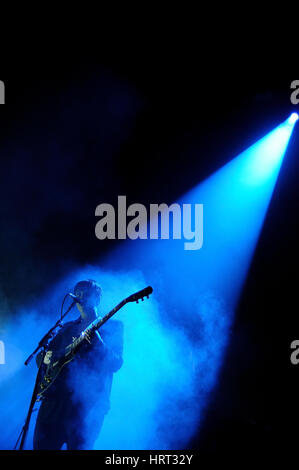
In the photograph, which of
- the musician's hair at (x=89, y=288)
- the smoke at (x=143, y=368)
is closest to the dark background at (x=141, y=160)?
the smoke at (x=143, y=368)

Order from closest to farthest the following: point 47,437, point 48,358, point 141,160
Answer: point 47,437, point 48,358, point 141,160

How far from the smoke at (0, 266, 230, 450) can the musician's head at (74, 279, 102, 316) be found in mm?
977

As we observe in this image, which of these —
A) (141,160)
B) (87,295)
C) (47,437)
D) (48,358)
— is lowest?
(47,437)

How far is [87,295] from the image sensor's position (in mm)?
3568

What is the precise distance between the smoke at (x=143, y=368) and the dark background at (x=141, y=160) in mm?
272

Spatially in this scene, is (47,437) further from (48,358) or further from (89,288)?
(89,288)

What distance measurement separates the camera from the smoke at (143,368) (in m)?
4.08

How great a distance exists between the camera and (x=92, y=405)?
10.7 ft

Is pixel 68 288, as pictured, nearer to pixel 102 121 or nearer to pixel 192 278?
pixel 192 278

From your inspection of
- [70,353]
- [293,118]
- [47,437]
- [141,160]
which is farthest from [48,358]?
[293,118]

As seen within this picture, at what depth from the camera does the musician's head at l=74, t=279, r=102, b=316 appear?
3545mm

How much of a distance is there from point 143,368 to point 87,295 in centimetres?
161

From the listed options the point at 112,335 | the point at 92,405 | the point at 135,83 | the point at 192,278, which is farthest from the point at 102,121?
the point at 92,405

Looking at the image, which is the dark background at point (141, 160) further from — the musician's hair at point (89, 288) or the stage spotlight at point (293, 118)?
the musician's hair at point (89, 288)
